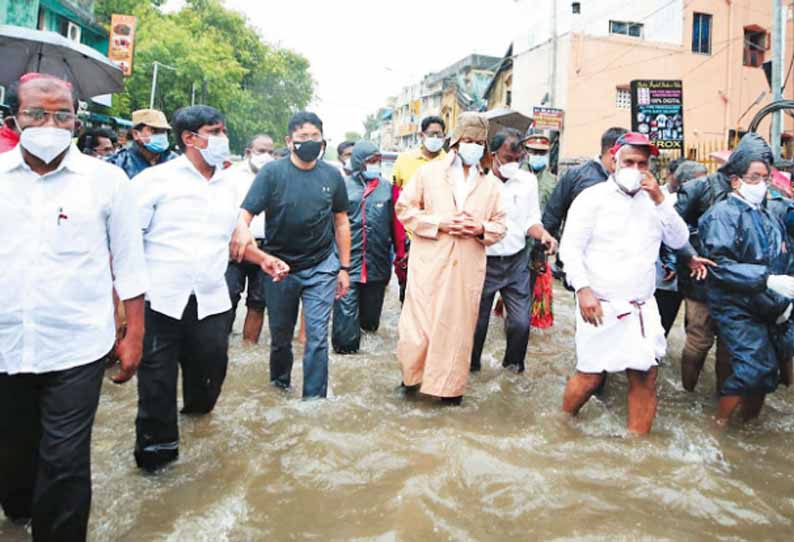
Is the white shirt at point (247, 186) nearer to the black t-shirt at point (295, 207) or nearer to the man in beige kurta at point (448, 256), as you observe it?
the black t-shirt at point (295, 207)

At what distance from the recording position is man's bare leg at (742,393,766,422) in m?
4.34

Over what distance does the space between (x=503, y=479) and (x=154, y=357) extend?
187 centimetres

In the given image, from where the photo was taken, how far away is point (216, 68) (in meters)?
40.9

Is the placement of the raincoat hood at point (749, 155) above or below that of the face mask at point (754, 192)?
above

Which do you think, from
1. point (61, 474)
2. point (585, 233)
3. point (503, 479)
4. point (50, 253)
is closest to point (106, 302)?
point (50, 253)

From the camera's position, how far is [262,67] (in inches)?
2057

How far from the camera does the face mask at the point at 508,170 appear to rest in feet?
17.9

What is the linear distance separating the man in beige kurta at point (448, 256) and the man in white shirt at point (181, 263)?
1358 mm

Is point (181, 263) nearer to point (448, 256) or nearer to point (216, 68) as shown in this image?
point (448, 256)

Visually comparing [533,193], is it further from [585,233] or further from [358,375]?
[358,375]

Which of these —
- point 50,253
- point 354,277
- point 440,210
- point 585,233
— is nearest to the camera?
point 50,253

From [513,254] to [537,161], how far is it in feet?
5.40

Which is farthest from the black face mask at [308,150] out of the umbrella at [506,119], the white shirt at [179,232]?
the umbrella at [506,119]

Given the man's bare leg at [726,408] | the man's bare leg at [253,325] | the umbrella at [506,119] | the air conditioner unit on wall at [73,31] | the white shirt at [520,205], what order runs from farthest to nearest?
1. the air conditioner unit on wall at [73,31]
2. the umbrella at [506,119]
3. the man's bare leg at [253,325]
4. the white shirt at [520,205]
5. the man's bare leg at [726,408]
